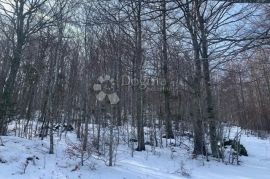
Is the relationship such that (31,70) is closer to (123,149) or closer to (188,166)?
(123,149)

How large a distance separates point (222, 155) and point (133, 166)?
422cm

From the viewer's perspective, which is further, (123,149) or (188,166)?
(123,149)

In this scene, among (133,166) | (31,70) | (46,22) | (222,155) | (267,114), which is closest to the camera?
(133,166)

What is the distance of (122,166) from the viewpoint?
11711 millimetres

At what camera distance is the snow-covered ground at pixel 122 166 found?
410 inches

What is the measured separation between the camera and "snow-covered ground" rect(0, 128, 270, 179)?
34.1 ft

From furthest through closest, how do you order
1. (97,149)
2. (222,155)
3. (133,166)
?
(222,155), (97,149), (133,166)

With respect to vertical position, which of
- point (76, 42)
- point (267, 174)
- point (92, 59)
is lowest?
point (267, 174)

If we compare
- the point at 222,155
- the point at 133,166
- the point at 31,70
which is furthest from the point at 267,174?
the point at 31,70

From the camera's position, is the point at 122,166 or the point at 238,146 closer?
the point at 122,166

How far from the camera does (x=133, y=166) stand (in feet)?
39.0

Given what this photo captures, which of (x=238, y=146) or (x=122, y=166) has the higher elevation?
(x=238, y=146)

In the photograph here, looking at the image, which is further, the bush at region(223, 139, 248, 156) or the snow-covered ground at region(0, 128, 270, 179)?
the bush at region(223, 139, 248, 156)

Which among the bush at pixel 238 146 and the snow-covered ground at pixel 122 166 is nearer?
the snow-covered ground at pixel 122 166
